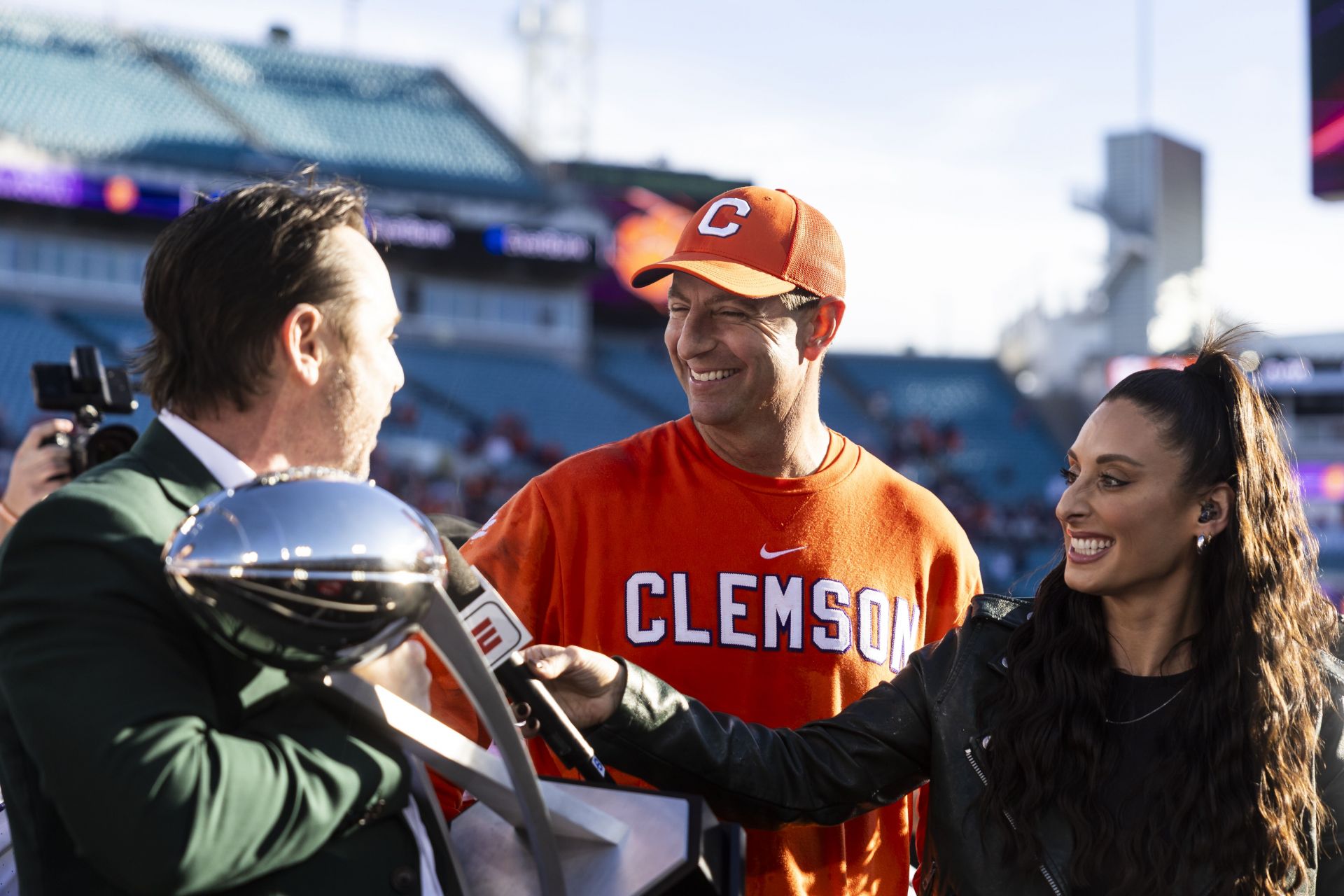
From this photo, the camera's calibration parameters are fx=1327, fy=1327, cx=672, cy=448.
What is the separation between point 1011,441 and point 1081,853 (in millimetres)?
26771

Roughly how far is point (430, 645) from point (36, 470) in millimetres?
2566

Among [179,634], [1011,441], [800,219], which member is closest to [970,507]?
[1011,441]

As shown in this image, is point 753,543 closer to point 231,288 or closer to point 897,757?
point 897,757

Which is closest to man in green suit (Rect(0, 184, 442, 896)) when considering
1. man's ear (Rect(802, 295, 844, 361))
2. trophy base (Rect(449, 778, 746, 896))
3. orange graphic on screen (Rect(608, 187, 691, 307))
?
trophy base (Rect(449, 778, 746, 896))

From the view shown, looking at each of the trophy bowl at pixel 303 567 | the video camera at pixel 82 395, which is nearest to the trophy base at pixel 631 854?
the trophy bowl at pixel 303 567

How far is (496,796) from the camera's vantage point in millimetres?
1622

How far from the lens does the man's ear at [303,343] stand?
169 centimetres

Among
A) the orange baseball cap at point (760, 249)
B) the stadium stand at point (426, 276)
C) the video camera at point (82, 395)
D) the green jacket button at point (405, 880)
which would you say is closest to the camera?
the green jacket button at point (405, 880)

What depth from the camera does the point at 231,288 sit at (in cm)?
165

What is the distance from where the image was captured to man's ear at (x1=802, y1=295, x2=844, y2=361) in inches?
116

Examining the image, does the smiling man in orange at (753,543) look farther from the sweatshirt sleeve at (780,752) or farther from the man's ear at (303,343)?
the man's ear at (303,343)

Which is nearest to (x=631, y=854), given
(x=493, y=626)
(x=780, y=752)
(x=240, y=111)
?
(x=493, y=626)

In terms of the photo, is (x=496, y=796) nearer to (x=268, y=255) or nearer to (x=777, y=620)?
(x=268, y=255)

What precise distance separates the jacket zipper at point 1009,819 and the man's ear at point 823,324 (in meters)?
0.99
